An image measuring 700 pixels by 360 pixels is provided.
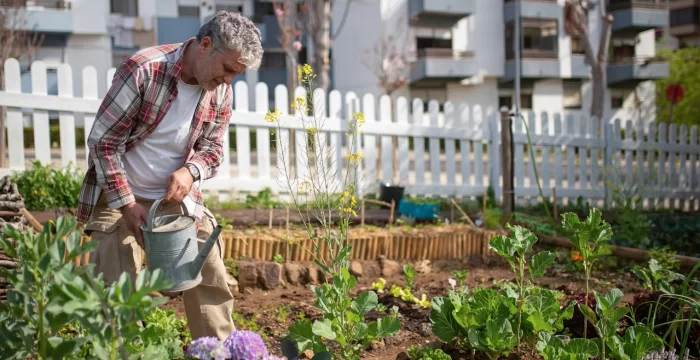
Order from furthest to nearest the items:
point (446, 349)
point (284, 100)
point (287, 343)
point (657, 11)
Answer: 1. point (657, 11)
2. point (284, 100)
3. point (446, 349)
4. point (287, 343)

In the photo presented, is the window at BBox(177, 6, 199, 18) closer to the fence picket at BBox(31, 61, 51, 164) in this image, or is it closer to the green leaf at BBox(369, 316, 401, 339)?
the fence picket at BBox(31, 61, 51, 164)

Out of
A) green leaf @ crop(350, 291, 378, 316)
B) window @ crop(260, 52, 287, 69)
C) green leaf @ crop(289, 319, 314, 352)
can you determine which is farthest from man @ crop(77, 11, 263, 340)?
window @ crop(260, 52, 287, 69)

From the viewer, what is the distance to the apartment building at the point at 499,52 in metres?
26.0

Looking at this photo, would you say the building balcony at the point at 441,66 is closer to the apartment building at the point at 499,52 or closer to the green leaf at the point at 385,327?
the apartment building at the point at 499,52

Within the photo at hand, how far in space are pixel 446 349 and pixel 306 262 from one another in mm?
2026

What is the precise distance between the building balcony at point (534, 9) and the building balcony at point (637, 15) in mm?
3030

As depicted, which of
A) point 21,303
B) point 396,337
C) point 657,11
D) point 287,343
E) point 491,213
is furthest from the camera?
point 657,11

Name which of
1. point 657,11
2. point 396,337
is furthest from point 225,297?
point 657,11

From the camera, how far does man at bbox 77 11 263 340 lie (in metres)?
2.43

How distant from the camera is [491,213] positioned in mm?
5629

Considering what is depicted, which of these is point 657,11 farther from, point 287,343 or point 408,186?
point 287,343

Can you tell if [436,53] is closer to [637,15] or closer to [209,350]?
[637,15]

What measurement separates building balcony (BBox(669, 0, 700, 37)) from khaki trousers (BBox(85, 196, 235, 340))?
3471 cm

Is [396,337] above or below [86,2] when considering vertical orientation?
below
